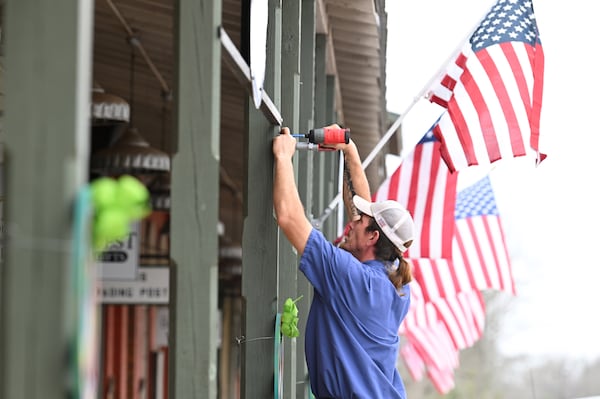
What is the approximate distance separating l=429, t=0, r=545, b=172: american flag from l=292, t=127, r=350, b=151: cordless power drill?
105 inches

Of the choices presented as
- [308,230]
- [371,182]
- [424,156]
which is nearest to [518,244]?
[371,182]

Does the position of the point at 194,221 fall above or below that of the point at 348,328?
above

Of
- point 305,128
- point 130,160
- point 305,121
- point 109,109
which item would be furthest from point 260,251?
point 130,160

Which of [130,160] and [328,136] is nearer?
[328,136]

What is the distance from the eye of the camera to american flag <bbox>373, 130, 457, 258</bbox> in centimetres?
1075

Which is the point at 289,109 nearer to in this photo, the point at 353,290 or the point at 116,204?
the point at 353,290

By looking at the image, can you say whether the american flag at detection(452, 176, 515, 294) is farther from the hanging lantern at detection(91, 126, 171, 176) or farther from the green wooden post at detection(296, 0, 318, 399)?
the green wooden post at detection(296, 0, 318, 399)

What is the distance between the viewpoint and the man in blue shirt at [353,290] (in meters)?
5.58

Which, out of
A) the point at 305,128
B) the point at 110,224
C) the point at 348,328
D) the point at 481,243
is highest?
the point at 305,128

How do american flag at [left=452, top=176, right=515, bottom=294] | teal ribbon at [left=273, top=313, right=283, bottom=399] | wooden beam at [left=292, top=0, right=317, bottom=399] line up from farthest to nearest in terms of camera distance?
american flag at [left=452, top=176, right=515, bottom=294], wooden beam at [left=292, top=0, right=317, bottom=399], teal ribbon at [left=273, top=313, right=283, bottom=399]

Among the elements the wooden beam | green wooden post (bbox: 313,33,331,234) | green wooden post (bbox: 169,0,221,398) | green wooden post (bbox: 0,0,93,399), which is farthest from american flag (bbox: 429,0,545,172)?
green wooden post (bbox: 0,0,93,399)

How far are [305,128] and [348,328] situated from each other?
2.70 meters

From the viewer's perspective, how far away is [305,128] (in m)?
8.32

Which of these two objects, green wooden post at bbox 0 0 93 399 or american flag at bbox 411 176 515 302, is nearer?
green wooden post at bbox 0 0 93 399
